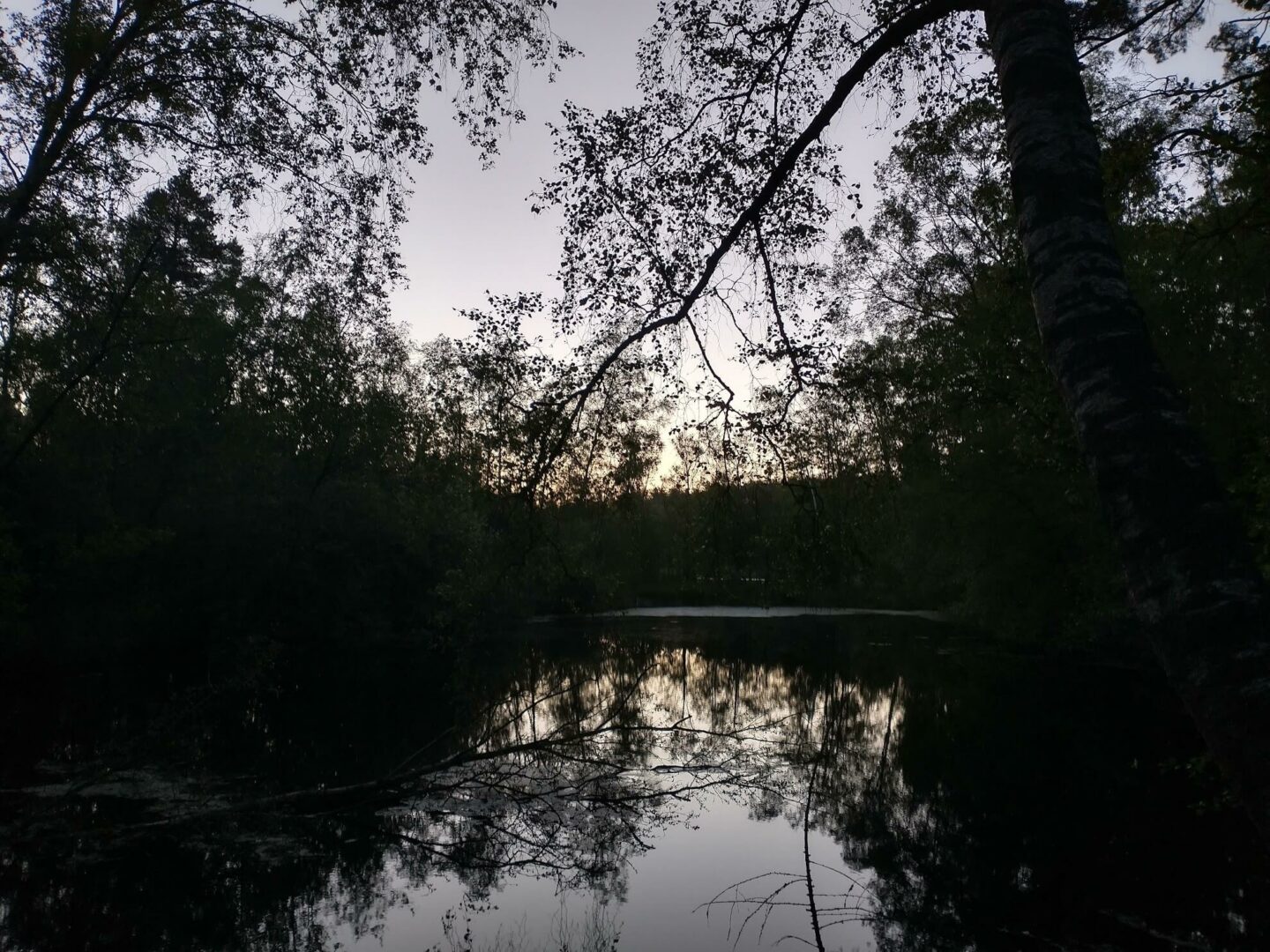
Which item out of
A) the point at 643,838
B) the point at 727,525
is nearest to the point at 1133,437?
the point at 727,525

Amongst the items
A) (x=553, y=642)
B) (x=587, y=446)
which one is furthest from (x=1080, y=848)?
(x=553, y=642)

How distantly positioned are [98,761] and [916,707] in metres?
→ 14.7

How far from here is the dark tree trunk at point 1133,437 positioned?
6.47ft

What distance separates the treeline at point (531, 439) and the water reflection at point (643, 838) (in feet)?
9.18

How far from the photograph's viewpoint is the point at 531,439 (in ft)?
18.0

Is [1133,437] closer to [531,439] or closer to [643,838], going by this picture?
[531,439]

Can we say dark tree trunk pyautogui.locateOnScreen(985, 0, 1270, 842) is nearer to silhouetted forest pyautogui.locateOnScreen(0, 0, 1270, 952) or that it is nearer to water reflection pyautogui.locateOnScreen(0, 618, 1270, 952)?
silhouetted forest pyautogui.locateOnScreen(0, 0, 1270, 952)

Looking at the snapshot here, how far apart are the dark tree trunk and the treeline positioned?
266 cm

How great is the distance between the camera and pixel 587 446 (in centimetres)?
596

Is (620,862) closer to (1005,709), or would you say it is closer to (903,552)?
(1005,709)

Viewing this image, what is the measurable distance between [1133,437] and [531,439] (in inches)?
152

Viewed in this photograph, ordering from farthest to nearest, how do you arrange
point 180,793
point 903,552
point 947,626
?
point 947,626 < point 903,552 < point 180,793

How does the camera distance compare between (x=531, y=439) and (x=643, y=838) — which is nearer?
(x=531, y=439)

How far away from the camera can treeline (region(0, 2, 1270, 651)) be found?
19.5 ft
